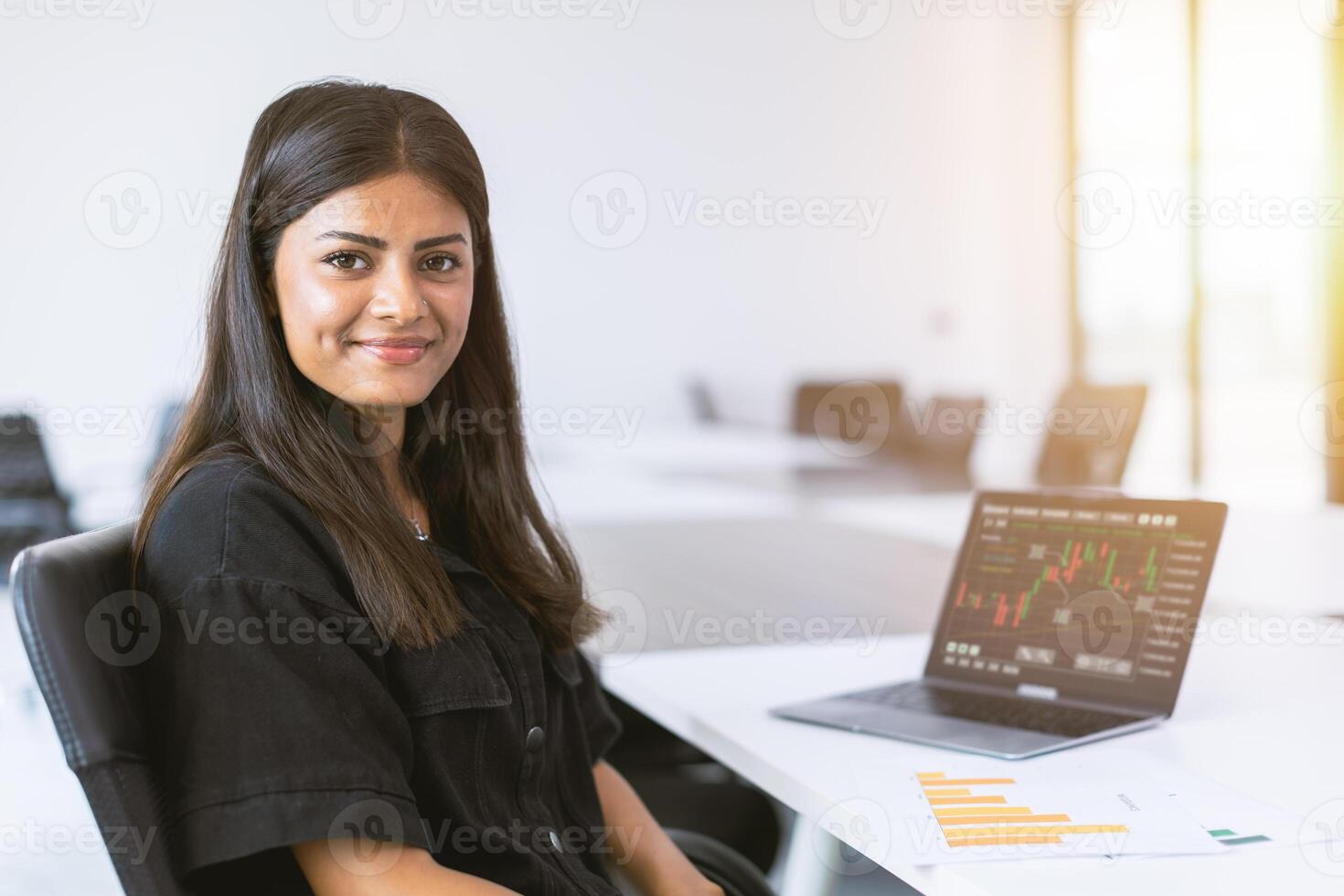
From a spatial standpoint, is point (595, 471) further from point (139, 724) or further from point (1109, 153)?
point (139, 724)

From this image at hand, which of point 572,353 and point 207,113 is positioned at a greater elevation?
point 207,113

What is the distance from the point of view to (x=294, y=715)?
959mm

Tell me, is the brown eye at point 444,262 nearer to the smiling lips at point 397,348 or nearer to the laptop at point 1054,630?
the smiling lips at point 397,348

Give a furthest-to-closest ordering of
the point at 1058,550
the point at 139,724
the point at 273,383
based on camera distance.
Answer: the point at 1058,550 < the point at 273,383 < the point at 139,724

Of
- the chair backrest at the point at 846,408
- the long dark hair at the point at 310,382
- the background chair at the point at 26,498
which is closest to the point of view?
the long dark hair at the point at 310,382

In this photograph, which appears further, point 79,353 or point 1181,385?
point 1181,385

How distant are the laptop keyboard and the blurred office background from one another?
2.02m

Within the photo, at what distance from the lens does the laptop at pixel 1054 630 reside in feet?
4.66

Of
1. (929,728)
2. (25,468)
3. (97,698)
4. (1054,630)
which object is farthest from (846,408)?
(97,698)

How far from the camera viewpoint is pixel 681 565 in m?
3.32

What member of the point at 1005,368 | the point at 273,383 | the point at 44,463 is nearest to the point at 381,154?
the point at 273,383

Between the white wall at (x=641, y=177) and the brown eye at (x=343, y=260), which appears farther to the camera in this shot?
the white wall at (x=641, y=177)

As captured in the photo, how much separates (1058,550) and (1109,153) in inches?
280

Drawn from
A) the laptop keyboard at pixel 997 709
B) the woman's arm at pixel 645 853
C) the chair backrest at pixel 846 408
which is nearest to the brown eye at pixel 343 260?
the woman's arm at pixel 645 853
